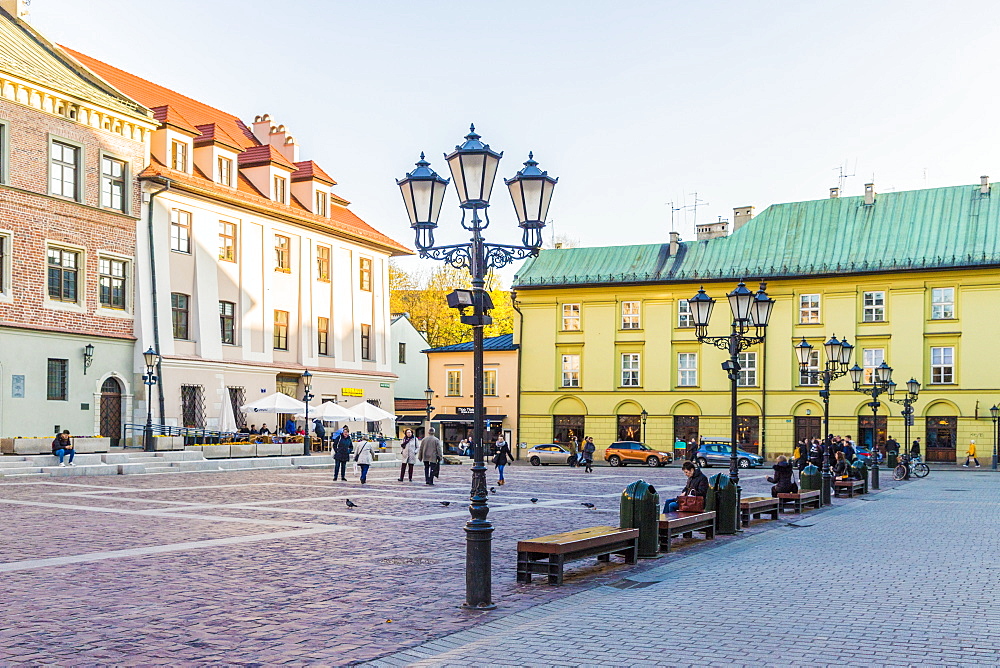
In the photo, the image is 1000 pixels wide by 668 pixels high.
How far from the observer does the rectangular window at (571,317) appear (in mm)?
61938

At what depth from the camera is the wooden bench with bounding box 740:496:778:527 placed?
703 inches

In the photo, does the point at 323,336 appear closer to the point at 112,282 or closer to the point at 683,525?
the point at 112,282

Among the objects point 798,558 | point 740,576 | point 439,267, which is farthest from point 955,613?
point 439,267

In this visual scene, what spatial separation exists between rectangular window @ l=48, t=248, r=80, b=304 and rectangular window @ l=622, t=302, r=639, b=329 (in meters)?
33.2

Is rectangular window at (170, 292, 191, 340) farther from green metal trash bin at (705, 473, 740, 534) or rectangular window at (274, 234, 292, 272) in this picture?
green metal trash bin at (705, 473, 740, 534)

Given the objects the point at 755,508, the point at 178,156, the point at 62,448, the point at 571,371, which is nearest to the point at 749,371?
the point at 571,371

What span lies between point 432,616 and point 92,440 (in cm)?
2610

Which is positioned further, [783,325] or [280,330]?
[783,325]

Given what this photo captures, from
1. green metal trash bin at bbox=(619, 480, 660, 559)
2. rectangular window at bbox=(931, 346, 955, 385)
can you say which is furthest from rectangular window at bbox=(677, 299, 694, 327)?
green metal trash bin at bbox=(619, 480, 660, 559)

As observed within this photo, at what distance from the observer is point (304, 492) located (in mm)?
24266

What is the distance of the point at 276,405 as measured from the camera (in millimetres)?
39812

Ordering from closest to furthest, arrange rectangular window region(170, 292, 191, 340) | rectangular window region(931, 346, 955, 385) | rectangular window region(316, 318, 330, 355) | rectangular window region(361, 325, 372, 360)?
rectangular window region(170, 292, 191, 340) → rectangular window region(316, 318, 330, 355) → rectangular window region(361, 325, 372, 360) → rectangular window region(931, 346, 955, 385)

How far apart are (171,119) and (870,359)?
3746cm

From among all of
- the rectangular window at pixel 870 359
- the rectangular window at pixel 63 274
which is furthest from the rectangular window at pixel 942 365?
the rectangular window at pixel 63 274
